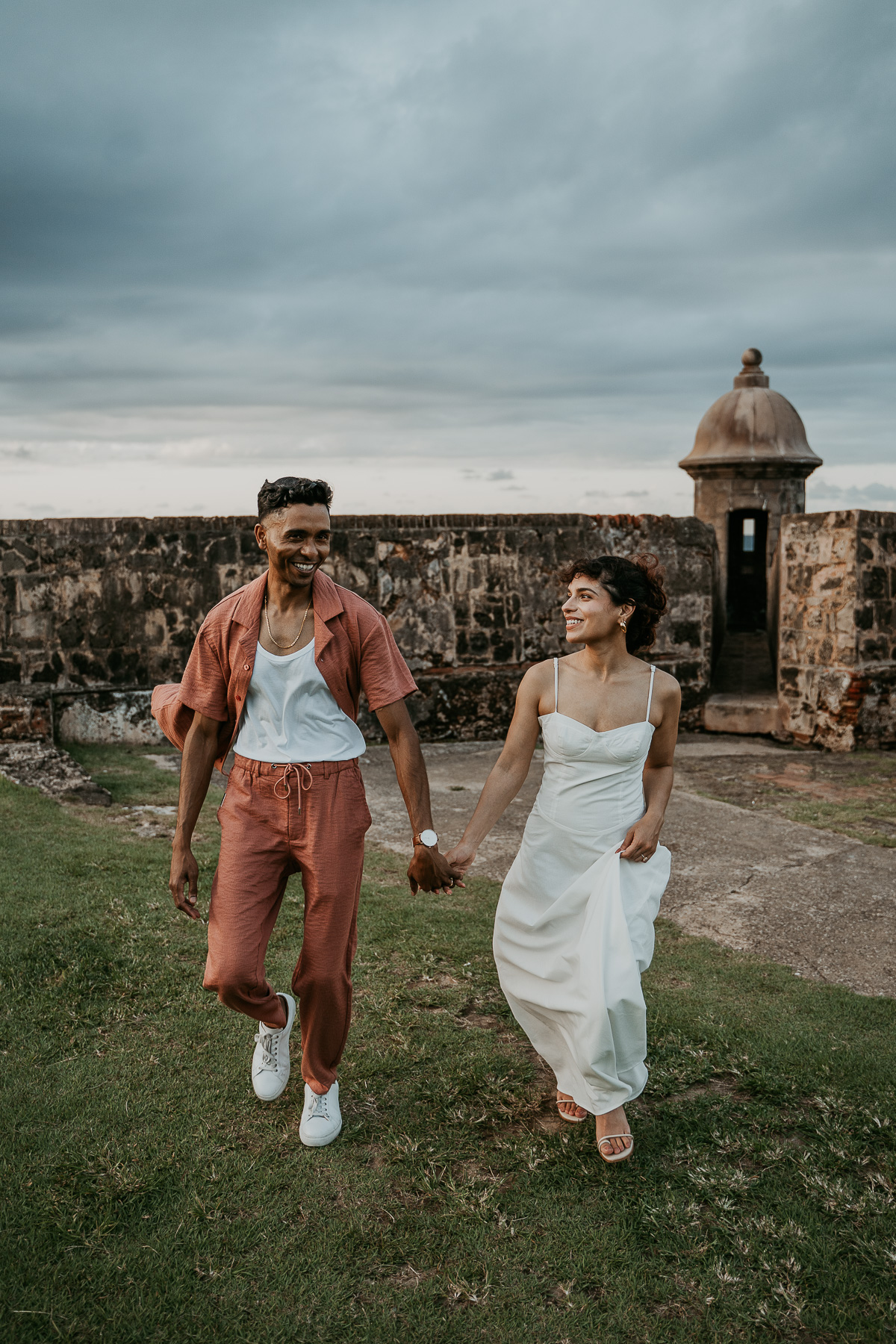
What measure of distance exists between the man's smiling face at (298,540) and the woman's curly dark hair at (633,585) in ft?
2.67

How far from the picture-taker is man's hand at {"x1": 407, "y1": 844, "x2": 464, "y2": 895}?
9.97 feet

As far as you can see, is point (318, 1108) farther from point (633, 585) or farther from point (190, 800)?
point (633, 585)

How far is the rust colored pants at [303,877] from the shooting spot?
293cm

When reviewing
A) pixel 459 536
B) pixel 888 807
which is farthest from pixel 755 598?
pixel 888 807

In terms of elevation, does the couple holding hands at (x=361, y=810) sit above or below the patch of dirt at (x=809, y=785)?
above

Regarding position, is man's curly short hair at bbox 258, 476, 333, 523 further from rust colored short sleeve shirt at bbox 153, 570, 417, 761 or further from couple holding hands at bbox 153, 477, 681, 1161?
rust colored short sleeve shirt at bbox 153, 570, 417, 761

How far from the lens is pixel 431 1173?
289 centimetres

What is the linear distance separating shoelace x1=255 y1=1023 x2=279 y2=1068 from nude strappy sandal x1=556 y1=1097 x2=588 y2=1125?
A: 90 cm

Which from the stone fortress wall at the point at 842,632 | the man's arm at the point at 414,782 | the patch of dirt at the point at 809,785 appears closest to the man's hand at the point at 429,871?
the man's arm at the point at 414,782

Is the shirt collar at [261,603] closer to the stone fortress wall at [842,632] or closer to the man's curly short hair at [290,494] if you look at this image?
the man's curly short hair at [290,494]

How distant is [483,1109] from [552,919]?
649 mm

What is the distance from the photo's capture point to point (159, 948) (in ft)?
14.3

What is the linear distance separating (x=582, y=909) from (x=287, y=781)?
953 millimetres

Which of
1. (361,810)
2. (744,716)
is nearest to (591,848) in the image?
(361,810)
